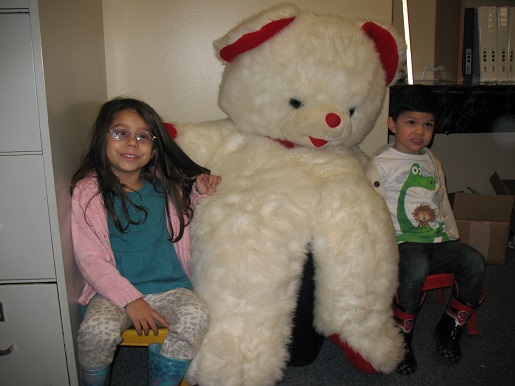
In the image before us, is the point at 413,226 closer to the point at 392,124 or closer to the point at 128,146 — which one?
the point at 392,124

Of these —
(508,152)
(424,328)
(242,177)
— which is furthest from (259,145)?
(508,152)

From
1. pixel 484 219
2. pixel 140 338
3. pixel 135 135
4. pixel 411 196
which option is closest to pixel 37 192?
pixel 135 135

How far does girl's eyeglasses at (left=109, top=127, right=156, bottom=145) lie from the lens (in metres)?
1.10

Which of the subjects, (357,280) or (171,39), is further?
(171,39)

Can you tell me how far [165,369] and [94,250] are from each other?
331mm

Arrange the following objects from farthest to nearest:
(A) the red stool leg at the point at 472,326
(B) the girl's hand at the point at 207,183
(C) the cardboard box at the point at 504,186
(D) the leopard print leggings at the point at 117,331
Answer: (C) the cardboard box at the point at 504,186
(A) the red stool leg at the point at 472,326
(B) the girl's hand at the point at 207,183
(D) the leopard print leggings at the point at 117,331

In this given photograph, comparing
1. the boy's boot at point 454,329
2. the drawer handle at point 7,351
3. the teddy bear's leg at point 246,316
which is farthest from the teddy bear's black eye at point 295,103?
the drawer handle at point 7,351

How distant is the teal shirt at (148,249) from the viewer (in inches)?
43.4

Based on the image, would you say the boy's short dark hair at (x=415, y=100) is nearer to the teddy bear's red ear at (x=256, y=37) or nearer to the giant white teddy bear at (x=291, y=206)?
the giant white teddy bear at (x=291, y=206)

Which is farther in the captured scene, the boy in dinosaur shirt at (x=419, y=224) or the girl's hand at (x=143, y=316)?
the boy in dinosaur shirt at (x=419, y=224)

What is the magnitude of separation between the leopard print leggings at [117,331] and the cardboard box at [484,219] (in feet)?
4.40

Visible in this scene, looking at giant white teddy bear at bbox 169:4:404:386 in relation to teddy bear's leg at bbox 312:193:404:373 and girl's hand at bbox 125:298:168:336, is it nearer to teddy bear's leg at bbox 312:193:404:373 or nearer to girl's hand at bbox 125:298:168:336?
teddy bear's leg at bbox 312:193:404:373

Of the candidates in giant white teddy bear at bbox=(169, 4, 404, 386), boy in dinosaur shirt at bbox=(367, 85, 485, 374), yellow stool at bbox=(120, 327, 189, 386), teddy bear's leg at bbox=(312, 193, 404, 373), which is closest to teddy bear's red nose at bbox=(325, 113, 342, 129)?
giant white teddy bear at bbox=(169, 4, 404, 386)

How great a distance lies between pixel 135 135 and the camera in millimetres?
1116
